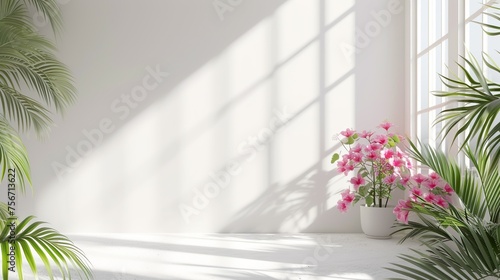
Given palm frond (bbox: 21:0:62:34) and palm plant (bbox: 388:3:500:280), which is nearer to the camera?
palm plant (bbox: 388:3:500:280)

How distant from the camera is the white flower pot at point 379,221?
3.25m

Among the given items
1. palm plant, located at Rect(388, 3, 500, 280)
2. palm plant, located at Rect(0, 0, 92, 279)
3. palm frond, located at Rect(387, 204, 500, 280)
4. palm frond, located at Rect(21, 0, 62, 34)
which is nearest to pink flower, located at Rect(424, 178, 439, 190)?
palm plant, located at Rect(388, 3, 500, 280)

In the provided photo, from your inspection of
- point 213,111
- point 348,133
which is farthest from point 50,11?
point 348,133

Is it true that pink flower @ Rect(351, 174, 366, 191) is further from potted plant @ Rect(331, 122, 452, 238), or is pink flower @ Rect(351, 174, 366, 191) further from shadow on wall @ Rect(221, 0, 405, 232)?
shadow on wall @ Rect(221, 0, 405, 232)

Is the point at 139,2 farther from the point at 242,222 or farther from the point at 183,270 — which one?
the point at 183,270

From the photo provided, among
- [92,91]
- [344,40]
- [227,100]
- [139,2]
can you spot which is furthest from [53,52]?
[344,40]

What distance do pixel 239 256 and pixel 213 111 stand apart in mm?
1221

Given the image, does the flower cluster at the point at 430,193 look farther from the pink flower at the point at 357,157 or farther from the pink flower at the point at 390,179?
the pink flower at the point at 357,157

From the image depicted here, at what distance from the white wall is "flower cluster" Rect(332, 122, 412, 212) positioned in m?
0.28

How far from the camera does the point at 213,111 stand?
11.7ft

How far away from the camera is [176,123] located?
3.54m

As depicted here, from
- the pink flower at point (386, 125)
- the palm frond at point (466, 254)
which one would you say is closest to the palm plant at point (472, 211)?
the palm frond at point (466, 254)

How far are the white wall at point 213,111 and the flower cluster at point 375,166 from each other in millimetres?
283

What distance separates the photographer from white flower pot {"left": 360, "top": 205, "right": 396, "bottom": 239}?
128 inches
